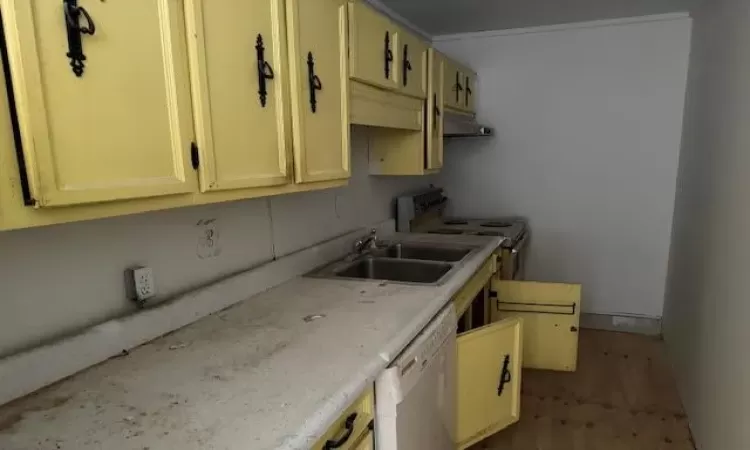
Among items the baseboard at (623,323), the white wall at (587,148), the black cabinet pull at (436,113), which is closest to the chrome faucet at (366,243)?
the black cabinet pull at (436,113)

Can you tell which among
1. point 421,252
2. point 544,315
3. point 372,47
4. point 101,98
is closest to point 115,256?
point 101,98

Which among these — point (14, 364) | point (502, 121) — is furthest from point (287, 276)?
point (502, 121)

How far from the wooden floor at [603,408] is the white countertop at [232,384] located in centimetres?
125

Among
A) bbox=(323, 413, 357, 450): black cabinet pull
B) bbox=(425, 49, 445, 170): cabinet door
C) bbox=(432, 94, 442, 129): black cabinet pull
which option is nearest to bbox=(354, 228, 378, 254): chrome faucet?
bbox=(425, 49, 445, 170): cabinet door

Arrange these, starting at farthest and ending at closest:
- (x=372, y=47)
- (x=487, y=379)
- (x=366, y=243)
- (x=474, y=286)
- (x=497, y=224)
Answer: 1. (x=497, y=224)
2. (x=366, y=243)
3. (x=474, y=286)
4. (x=487, y=379)
5. (x=372, y=47)

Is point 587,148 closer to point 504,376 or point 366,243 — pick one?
point 366,243

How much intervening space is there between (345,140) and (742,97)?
5.20ft

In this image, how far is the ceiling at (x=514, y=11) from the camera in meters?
2.95

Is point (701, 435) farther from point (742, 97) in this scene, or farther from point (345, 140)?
point (345, 140)

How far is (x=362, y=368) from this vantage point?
116cm

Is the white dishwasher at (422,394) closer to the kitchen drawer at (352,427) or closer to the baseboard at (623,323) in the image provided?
the kitchen drawer at (352,427)

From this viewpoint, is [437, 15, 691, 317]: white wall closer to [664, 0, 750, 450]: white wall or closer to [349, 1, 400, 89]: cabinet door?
[664, 0, 750, 450]: white wall

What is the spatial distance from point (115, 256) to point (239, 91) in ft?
1.80

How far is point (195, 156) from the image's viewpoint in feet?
3.66
